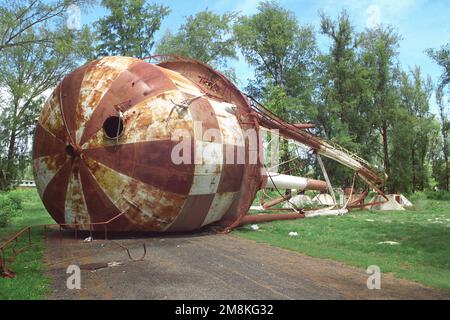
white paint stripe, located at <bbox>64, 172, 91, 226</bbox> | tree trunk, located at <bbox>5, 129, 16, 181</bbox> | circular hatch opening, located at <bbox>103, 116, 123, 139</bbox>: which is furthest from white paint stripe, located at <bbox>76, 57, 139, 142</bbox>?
tree trunk, located at <bbox>5, 129, 16, 181</bbox>

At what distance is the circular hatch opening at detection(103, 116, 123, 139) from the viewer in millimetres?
12434

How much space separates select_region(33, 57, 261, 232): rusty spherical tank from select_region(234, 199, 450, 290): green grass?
117 inches

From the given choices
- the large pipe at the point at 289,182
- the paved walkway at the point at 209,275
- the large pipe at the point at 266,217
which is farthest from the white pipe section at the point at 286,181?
the paved walkway at the point at 209,275

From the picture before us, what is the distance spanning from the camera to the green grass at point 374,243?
9.82 m

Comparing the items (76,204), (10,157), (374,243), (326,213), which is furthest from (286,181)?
(10,157)

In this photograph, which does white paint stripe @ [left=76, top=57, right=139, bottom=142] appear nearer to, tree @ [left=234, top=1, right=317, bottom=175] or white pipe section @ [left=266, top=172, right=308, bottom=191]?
white pipe section @ [left=266, top=172, right=308, bottom=191]

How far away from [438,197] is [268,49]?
75.5 feet

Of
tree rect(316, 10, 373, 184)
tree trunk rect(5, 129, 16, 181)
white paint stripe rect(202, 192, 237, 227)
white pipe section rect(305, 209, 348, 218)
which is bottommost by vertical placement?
white pipe section rect(305, 209, 348, 218)

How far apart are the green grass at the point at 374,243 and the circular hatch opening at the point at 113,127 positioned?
5410mm

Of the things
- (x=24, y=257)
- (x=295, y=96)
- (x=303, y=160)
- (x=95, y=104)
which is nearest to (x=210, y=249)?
(x=24, y=257)

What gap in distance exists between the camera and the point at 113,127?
12.7 m

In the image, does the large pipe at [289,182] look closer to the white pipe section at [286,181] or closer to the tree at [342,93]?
the white pipe section at [286,181]

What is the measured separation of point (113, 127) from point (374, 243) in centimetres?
842

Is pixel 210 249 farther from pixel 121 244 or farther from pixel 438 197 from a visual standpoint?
pixel 438 197
